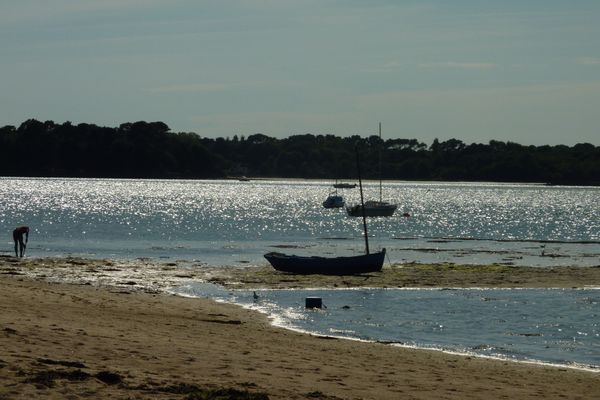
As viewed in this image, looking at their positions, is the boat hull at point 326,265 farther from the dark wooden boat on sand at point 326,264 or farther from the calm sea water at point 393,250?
the calm sea water at point 393,250

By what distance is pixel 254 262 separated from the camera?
2484 inches

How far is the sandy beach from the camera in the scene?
58.0 feet

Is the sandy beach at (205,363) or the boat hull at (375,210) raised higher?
the boat hull at (375,210)

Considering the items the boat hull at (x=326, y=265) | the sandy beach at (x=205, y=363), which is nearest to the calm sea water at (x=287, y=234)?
the boat hull at (x=326, y=265)

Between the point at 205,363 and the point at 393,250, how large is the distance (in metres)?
56.4

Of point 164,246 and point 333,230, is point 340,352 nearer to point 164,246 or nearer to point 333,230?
point 164,246

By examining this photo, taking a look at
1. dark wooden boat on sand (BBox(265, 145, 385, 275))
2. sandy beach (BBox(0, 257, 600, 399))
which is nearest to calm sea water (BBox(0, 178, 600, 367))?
sandy beach (BBox(0, 257, 600, 399))

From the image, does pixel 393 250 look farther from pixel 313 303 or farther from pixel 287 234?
pixel 313 303

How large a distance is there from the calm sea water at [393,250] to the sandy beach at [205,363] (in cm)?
382

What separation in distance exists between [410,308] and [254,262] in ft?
79.1

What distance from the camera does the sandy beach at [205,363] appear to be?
58.0 feet

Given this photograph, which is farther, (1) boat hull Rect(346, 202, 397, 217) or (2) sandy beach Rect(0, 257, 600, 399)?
(1) boat hull Rect(346, 202, 397, 217)

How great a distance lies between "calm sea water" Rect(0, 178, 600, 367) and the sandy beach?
3.82m

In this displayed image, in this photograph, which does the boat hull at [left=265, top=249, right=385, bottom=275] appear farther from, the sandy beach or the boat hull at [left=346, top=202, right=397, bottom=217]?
the boat hull at [left=346, top=202, right=397, bottom=217]
